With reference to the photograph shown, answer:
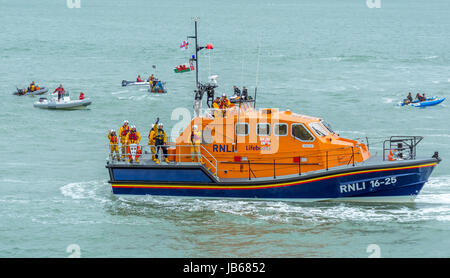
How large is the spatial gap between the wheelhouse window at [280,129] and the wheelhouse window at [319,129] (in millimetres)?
846

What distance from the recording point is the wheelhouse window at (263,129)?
21.4 meters

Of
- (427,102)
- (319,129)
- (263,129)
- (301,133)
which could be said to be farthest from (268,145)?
(427,102)

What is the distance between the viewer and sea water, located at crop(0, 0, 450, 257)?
747 inches

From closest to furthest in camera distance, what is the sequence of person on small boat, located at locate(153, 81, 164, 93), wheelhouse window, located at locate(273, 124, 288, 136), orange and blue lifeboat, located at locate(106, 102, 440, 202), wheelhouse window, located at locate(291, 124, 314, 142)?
orange and blue lifeboat, located at locate(106, 102, 440, 202), wheelhouse window, located at locate(291, 124, 314, 142), wheelhouse window, located at locate(273, 124, 288, 136), person on small boat, located at locate(153, 81, 164, 93)

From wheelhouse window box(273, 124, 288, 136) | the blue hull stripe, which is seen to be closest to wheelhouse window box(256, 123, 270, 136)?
wheelhouse window box(273, 124, 288, 136)

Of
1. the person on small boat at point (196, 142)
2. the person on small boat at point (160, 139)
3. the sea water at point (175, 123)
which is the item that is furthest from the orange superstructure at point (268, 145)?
the sea water at point (175, 123)

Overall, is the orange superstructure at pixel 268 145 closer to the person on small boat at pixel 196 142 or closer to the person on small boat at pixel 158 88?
the person on small boat at pixel 196 142

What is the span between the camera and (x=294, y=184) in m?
21.2

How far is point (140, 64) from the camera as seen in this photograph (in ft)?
220

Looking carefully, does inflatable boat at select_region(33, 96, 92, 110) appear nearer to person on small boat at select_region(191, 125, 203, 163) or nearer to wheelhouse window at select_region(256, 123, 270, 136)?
person on small boat at select_region(191, 125, 203, 163)

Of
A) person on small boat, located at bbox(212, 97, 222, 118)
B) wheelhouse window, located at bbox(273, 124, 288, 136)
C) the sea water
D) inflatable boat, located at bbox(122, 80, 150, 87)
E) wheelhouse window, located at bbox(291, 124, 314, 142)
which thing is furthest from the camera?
inflatable boat, located at bbox(122, 80, 150, 87)

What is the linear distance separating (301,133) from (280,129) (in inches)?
27.7
